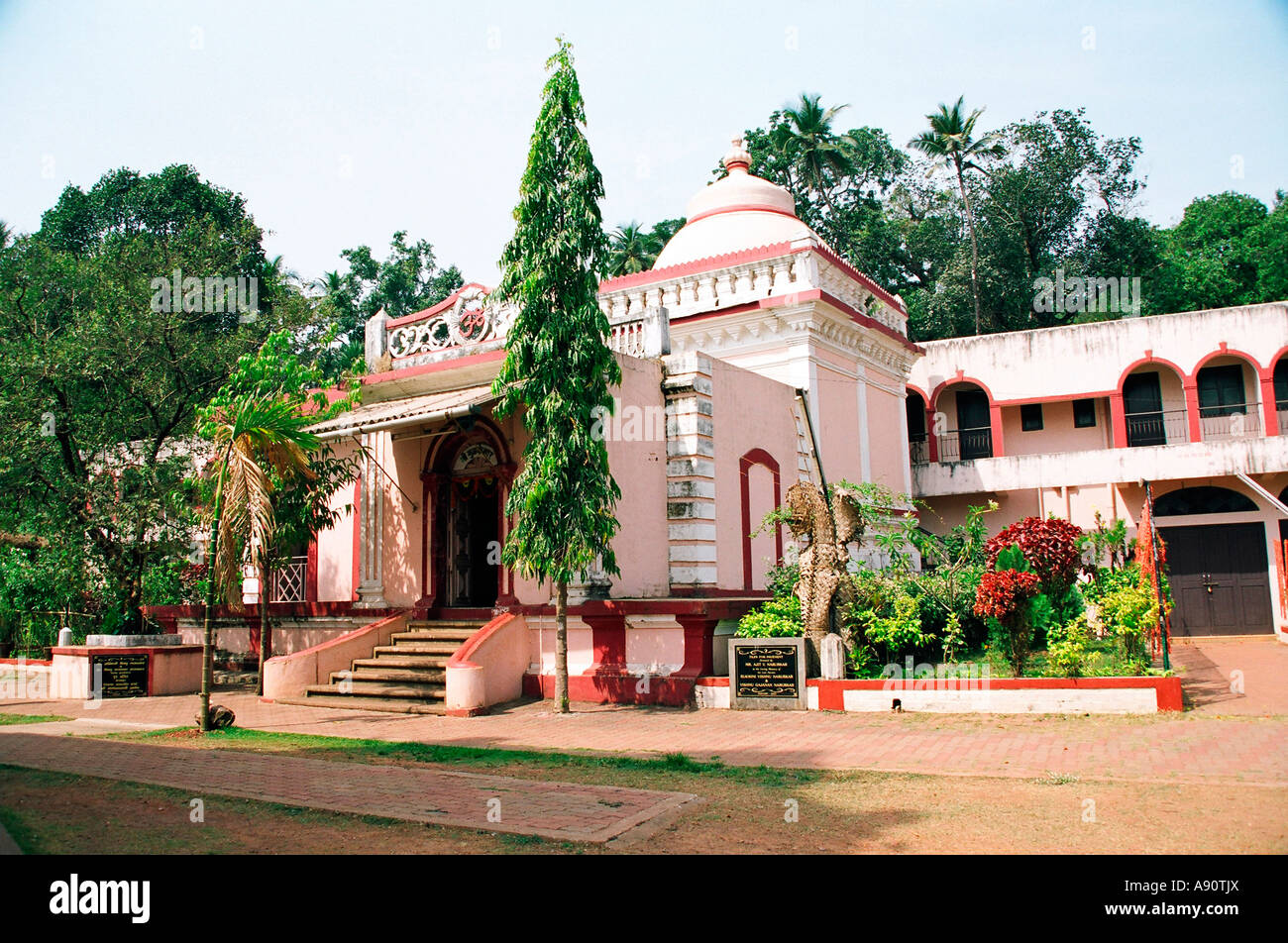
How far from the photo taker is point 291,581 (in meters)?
16.3

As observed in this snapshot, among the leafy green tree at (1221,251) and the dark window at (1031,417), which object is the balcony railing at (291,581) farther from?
the leafy green tree at (1221,251)

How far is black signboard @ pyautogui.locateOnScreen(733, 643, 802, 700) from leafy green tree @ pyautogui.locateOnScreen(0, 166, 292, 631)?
944cm

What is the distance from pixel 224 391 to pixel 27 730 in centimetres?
499

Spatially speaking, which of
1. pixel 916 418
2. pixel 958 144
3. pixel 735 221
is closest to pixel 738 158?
pixel 735 221

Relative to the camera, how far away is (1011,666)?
1080 cm

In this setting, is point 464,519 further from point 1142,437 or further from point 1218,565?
point 1142,437

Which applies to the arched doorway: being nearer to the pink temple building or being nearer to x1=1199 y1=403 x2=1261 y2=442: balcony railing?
the pink temple building

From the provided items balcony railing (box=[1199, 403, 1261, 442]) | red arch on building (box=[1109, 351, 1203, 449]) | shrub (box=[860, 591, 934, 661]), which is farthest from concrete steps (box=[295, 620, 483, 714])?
balcony railing (box=[1199, 403, 1261, 442])

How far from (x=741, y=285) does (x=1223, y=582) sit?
14.1m

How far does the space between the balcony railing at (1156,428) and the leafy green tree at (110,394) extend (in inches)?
796

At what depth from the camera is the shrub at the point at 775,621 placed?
11.6 m

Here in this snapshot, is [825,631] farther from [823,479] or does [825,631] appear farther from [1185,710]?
[823,479]
